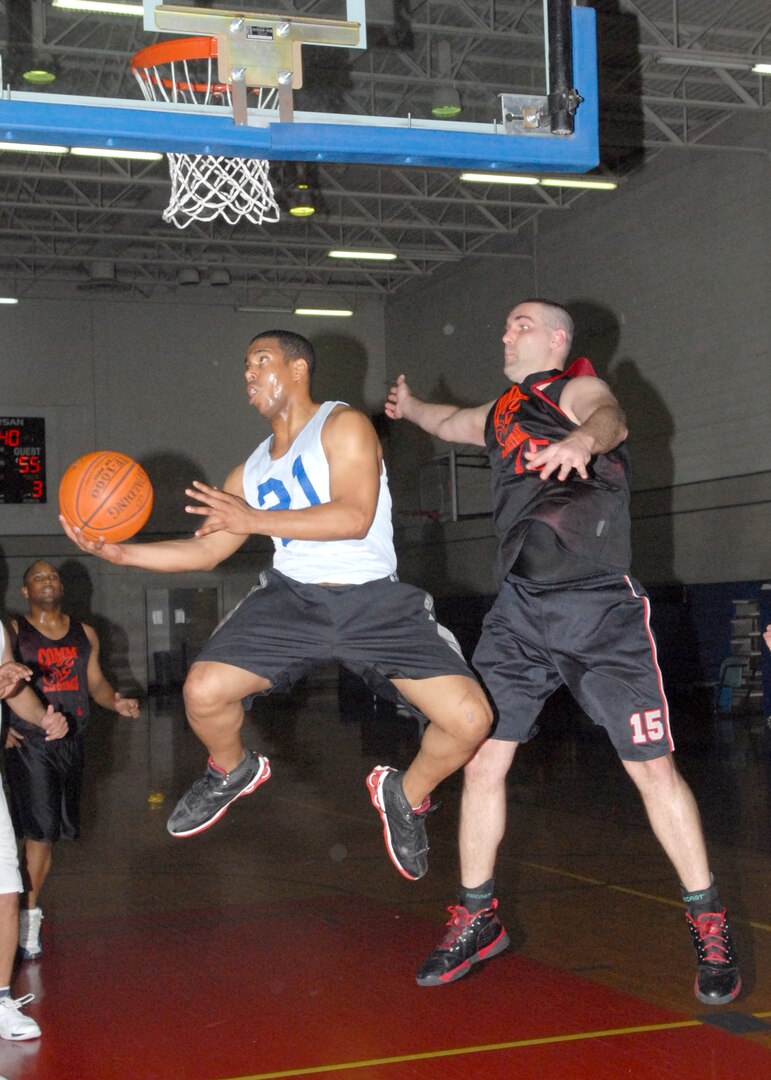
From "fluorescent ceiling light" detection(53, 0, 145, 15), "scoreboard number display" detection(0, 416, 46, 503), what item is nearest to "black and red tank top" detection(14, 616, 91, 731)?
"fluorescent ceiling light" detection(53, 0, 145, 15)

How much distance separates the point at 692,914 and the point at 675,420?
1396cm

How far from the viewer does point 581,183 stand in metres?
17.6

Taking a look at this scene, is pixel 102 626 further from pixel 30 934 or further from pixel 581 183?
pixel 30 934

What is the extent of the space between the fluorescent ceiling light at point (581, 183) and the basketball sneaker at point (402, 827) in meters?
14.2

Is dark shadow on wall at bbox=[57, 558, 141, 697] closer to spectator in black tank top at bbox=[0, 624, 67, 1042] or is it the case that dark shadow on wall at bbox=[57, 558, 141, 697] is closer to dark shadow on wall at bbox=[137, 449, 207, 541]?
dark shadow on wall at bbox=[137, 449, 207, 541]

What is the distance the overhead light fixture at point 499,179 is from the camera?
16.8 m

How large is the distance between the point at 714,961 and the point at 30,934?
292cm

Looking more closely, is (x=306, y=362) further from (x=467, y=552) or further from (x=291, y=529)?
(x=467, y=552)

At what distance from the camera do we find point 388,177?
63.0 feet

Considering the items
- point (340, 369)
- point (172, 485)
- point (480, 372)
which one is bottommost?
point (172, 485)

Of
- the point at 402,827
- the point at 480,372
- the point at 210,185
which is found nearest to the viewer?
the point at 402,827

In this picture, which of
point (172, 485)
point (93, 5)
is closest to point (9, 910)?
point (93, 5)

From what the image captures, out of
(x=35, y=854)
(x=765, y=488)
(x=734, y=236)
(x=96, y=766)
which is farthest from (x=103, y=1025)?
(x=734, y=236)

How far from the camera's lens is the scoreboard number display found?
21.8 metres
